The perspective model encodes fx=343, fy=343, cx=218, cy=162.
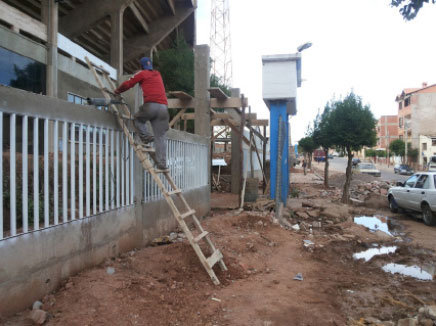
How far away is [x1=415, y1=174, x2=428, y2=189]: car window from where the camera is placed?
1026 cm

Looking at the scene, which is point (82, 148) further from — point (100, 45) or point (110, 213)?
point (100, 45)

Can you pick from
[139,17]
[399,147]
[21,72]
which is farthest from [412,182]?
[399,147]

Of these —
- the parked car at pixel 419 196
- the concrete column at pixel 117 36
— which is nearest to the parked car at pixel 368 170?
the parked car at pixel 419 196

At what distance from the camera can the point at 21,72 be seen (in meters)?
9.15

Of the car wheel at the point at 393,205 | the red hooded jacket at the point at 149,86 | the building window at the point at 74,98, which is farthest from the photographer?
the car wheel at the point at 393,205

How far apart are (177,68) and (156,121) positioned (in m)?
10.2

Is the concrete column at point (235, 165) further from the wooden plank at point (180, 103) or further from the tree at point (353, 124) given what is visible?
the tree at point (353, 124)

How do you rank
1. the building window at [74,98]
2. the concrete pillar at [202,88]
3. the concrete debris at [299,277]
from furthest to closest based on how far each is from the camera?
1. the building window at [74,98]
2. the concrete pillar at [202,88]
3. the concrete debris at [299,277]

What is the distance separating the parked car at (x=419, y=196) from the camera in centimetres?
974

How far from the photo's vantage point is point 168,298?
13.3ft

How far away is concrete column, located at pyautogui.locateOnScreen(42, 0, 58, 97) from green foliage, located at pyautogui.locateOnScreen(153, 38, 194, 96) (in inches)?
216

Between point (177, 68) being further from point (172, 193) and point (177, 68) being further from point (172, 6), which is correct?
point (172, 193)

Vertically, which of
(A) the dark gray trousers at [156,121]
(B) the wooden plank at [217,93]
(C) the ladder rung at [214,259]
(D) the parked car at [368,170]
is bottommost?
(C) the ladder rung at [214,259]

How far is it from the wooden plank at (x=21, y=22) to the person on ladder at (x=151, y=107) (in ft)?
16.8
